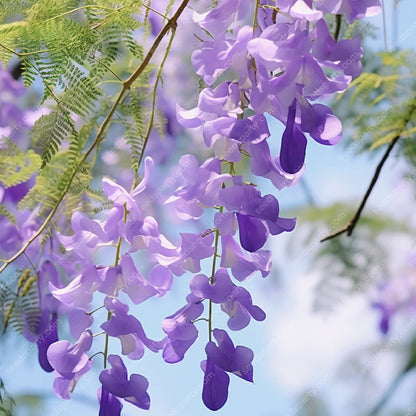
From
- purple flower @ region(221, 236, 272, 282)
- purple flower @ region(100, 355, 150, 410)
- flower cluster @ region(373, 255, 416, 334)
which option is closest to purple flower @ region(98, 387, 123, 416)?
purple flower @ region(100, 355, 150, 410)

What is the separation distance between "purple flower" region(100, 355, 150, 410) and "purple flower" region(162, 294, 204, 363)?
1.1 inches

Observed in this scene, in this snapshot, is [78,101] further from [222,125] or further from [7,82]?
[7,82]

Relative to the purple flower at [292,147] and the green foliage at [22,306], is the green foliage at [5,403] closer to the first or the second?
the green foliage at [22,306]

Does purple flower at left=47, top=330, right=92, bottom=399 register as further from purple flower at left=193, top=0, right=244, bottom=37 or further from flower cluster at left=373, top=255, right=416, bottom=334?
flower cluster at left=373, top=255, right=416, bottom=334

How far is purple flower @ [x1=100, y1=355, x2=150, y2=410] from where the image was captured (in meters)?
0.47

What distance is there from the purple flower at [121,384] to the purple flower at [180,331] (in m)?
0.03

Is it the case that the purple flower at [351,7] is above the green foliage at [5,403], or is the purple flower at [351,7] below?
above

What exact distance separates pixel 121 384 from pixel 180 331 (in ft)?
0.17

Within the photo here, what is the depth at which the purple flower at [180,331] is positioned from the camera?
18.0 inches

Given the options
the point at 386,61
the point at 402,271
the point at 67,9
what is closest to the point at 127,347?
the point at 67,9

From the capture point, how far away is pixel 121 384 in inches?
18.3

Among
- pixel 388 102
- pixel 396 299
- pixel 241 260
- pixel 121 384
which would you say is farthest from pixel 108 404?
pixel 396 299

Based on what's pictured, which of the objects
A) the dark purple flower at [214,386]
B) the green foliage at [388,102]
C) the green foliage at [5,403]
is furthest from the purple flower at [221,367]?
the green foliage at [388,102]

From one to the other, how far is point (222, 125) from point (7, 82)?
95cm
